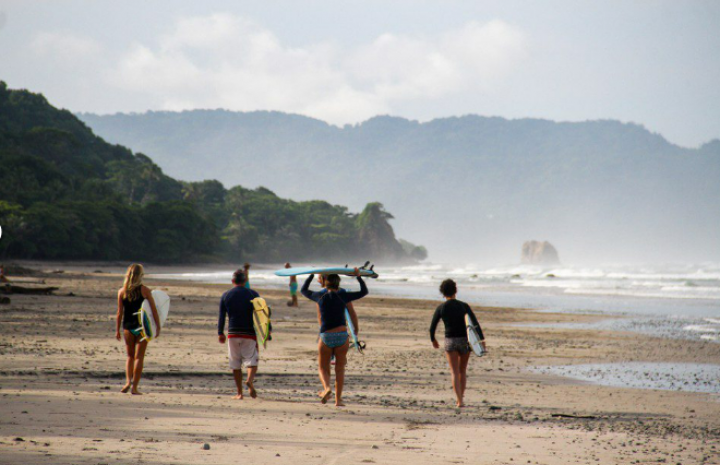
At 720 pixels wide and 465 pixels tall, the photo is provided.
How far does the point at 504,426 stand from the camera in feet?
26.2

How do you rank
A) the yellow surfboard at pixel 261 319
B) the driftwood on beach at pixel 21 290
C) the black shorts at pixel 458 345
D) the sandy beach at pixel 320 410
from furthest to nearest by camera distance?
the driftwood on beach at pixel 21 290
the black shorts at pixel 458 345
the yellow surfboard at pixel 261 319
the sandy beach at pixel 320 410

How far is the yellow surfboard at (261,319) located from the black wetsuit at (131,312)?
56.8 inches

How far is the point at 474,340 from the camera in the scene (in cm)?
933

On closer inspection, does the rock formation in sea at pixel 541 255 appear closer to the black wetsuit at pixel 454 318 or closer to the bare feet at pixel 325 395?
the black wetsuit at pixel 454 318

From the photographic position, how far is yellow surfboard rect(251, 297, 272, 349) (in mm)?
9102

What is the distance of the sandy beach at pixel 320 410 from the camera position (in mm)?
6391

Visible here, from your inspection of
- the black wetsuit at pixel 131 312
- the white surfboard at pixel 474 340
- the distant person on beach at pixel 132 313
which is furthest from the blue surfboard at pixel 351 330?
the black wetsuit at pixel 131 312

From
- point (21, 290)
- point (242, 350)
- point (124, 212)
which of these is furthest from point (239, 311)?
point (124, 212)

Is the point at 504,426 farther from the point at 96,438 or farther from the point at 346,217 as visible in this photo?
the point at 346,217

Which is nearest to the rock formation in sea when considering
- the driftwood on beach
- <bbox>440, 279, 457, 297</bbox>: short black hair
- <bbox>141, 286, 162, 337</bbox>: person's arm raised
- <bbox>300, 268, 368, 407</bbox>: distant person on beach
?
the driftwood on beach

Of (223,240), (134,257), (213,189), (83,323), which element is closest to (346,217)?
(213,189)

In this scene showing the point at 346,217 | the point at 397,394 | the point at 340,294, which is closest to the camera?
the point at 340,294

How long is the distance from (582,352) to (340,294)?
8.56 meters

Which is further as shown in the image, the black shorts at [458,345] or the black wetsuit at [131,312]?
the black shorts at [458,345]
